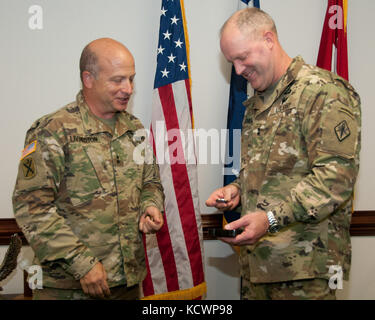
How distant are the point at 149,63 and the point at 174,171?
0.84 metres

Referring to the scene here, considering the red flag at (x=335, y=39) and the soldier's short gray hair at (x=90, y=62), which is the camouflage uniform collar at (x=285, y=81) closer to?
the soldier's short gray hair at (x=90, y=62)

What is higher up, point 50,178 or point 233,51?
point 233,51

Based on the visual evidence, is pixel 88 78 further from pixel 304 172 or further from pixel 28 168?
pixel 304 172

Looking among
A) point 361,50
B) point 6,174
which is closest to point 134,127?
point 6,174

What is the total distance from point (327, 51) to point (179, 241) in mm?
1707

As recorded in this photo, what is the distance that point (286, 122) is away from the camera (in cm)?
158

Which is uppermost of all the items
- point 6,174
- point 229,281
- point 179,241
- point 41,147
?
point 41,147

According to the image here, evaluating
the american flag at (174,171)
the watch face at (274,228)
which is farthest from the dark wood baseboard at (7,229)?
the watch face at (274,228)

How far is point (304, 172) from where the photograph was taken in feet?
5.15

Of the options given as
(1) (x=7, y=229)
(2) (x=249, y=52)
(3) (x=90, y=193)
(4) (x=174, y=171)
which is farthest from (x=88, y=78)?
(1) (x=7, y=229)

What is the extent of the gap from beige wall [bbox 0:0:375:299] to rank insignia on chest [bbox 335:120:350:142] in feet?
4.97

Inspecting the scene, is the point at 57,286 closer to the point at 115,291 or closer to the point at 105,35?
the point at 115,291
